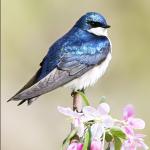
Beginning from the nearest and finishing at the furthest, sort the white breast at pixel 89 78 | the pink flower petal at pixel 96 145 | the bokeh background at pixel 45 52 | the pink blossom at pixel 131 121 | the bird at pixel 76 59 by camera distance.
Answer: the pink flower petal at pixel 96 145
the pink blossom at pixel 131 121
the bird at pixel 76 59
the white breast at pixel 89 78
the bokeh background at pixel 45 52

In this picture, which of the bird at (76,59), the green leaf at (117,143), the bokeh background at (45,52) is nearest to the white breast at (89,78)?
the bird at (76,59)

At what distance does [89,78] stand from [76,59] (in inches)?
4.8

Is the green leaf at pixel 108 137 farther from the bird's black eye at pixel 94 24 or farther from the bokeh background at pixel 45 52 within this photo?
the bokeh background at pixel 45 52

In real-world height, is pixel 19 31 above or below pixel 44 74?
below

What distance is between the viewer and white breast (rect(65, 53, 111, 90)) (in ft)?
15.1

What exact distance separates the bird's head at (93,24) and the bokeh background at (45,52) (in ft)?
15.6

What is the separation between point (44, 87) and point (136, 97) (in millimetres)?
6511

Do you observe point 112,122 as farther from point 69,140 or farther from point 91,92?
point 91,92

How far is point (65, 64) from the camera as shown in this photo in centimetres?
454

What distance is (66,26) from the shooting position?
35.9ft

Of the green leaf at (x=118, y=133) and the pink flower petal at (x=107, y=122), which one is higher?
the pink flower petal at (x=107, y=122)

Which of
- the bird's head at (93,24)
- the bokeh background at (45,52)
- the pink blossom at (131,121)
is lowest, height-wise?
the bokeh background at (45,52)

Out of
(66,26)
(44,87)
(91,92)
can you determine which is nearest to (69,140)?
(44,87)

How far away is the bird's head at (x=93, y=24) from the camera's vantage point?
15.4ft
